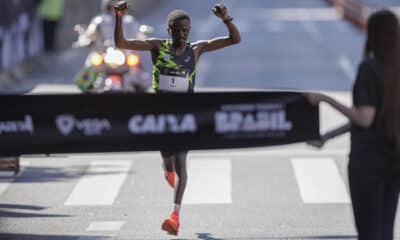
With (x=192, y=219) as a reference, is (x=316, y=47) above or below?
below

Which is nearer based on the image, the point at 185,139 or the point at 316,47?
the point at 185,139

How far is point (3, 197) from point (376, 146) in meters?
6.86

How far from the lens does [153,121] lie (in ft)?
32.3

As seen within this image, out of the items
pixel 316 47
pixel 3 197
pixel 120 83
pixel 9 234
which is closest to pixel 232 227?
pixel 9 234

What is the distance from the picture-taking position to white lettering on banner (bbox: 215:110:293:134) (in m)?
9.68

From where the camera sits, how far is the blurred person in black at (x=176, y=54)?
460 inches

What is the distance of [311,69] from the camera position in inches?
1261

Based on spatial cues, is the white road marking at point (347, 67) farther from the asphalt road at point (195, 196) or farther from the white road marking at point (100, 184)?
the white road marking at point (100, 184)

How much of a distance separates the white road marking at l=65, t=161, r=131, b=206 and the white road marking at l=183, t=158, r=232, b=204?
2.58ft

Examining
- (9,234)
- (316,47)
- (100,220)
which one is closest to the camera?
(9,234)

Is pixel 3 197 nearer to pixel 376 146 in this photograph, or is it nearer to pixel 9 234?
pixel 9 234

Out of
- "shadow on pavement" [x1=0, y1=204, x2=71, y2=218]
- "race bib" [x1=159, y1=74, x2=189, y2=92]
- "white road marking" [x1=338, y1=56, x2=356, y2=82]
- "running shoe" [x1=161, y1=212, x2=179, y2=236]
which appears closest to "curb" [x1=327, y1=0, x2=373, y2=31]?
"white road marking" [x1=338, y1=56, x2=356, y2=82]

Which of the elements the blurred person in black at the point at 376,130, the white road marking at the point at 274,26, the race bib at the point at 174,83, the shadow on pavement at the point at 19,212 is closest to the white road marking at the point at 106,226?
the shadow on pavement at the point at 19,212

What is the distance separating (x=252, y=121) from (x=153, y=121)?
717 millimetres
